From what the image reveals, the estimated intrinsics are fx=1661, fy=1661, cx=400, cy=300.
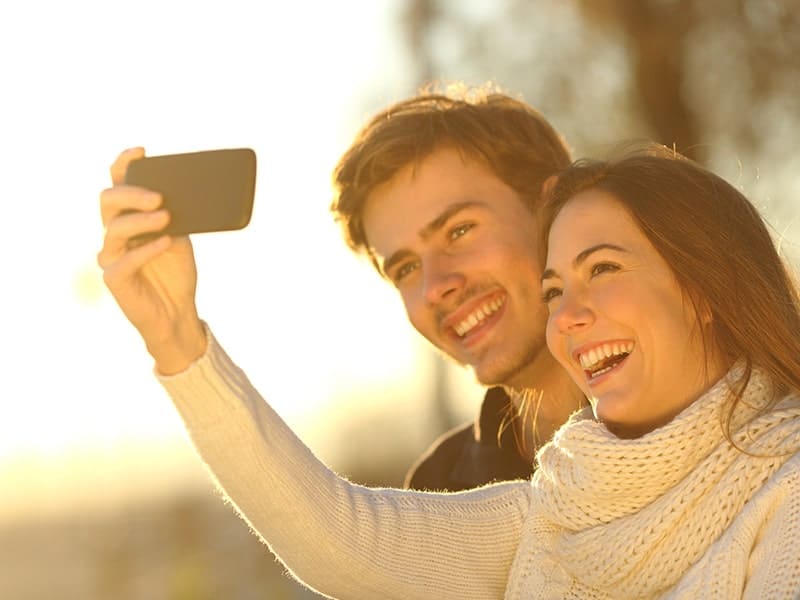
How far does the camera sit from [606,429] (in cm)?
409

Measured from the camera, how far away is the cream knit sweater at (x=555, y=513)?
3.72 metres

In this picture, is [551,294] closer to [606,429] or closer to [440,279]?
[606,429]

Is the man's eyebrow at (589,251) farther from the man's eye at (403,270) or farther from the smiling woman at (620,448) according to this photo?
the man's eye at (403,270)

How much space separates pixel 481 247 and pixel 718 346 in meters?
1.60

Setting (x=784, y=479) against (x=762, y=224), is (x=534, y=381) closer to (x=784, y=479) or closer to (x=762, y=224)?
(x=762, y=224)

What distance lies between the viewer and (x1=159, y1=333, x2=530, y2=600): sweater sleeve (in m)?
3.88

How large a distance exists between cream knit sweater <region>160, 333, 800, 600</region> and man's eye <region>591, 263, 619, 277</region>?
0.38 m

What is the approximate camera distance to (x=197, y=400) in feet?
12.6

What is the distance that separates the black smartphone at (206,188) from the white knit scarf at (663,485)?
1.08 meters

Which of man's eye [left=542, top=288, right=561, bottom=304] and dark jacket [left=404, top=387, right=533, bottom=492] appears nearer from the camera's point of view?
man's eye [left=542, top=288, right=561, bottom=304]

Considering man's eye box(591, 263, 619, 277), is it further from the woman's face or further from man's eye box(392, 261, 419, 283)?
A: man's eye box(392, 261, 419, 283)

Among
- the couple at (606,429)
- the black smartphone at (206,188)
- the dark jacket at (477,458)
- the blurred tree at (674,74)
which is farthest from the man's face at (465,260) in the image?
the blurred tree at (674,74)

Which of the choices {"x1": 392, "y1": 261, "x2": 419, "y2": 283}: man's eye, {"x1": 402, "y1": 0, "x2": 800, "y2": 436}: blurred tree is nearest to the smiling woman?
{"x1": 392, "y1": 261, "x2": 419, "y2": 283}: man's eye

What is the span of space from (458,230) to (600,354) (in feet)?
5.47
